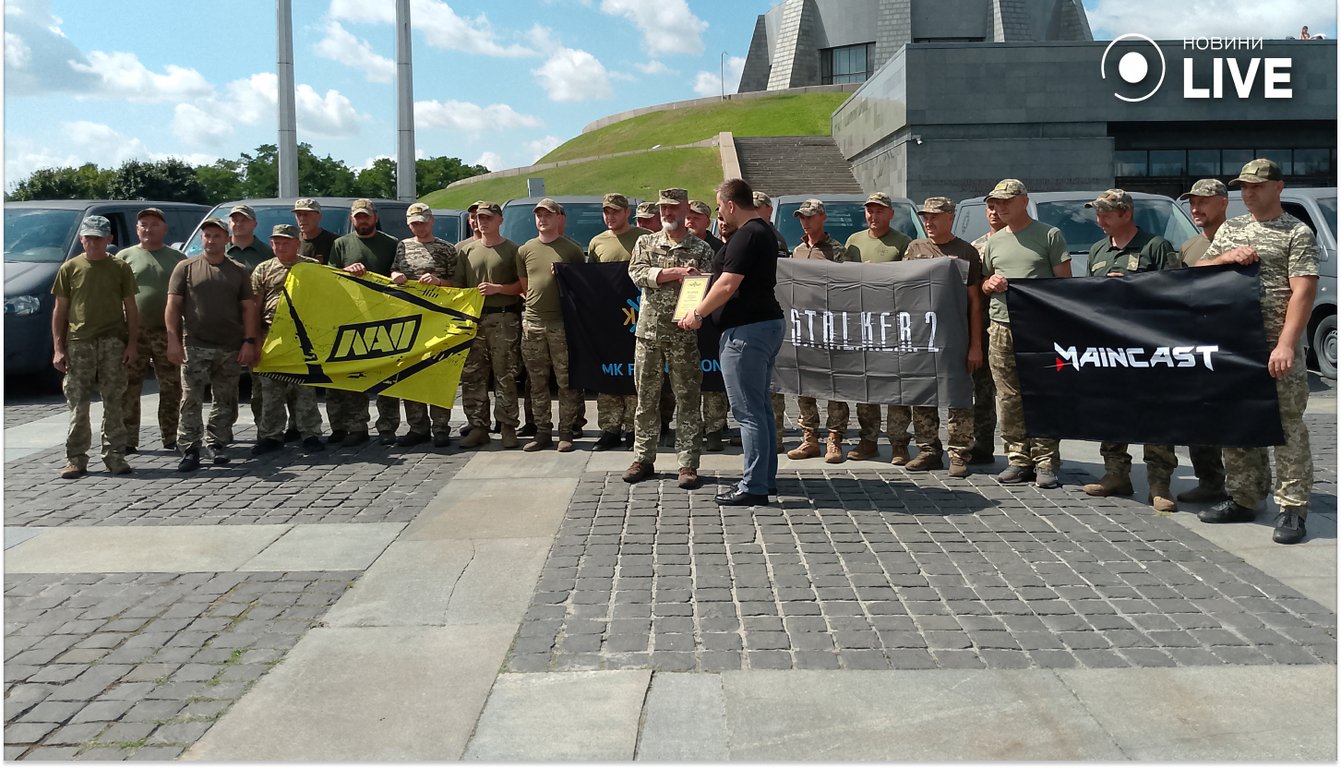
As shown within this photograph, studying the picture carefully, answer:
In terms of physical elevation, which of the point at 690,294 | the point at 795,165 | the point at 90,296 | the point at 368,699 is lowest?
the point at 368,699

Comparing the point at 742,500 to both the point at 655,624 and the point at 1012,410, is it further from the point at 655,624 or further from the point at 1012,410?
the point at 655,624

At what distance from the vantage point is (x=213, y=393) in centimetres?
906

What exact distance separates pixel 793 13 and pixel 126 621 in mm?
83700

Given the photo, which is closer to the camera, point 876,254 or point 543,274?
point 876,254

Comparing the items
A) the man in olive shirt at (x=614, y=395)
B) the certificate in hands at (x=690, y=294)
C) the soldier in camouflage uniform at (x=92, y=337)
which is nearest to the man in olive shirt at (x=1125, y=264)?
the certificate in hands at (x=690, y=294)

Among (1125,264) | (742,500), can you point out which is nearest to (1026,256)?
(1125,264)

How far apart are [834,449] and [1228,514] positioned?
115 inches

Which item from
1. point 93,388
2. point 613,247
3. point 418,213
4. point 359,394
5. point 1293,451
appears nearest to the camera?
point 1293,451

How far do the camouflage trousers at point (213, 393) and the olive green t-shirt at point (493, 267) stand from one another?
199 cm

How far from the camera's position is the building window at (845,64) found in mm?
80812

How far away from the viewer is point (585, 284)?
932 centimetres

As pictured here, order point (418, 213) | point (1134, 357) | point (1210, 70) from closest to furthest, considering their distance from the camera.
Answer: point (1134, 357)
point (418, 213)
point (1210, 70)

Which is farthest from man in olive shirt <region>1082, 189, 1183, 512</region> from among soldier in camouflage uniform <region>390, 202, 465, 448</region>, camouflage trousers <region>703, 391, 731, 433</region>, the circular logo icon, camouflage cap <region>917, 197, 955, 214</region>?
the circular logo icon

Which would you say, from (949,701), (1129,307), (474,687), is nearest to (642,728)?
→ (474,687)
